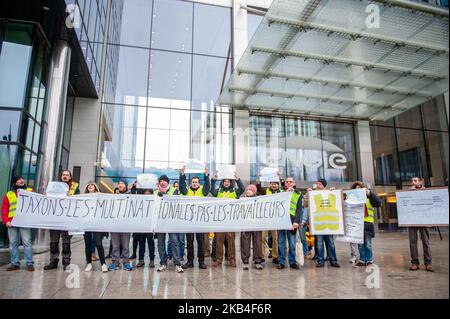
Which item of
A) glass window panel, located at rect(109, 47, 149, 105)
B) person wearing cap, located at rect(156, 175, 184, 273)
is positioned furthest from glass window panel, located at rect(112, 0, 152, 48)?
person wearing cap, located at rect(156, 175, 184, 273)

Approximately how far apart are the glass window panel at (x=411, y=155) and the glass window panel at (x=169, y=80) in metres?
15.0

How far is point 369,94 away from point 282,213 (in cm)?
1316

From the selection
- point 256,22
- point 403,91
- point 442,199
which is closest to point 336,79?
point 403,91

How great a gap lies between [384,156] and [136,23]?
18327mm

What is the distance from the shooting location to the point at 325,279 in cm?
554

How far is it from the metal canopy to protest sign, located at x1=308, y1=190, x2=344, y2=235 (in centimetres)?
703

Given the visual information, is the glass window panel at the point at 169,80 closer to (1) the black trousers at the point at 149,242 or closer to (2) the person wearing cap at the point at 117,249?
(1) the black trousers at the point at 149,242

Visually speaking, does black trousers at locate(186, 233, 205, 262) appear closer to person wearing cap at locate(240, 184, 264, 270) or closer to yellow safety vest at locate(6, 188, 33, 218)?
person wearing cap at locate(240, 184, 264, 270)

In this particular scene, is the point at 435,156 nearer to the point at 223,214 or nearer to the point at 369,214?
the point at 369,214

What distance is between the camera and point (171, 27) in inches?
755

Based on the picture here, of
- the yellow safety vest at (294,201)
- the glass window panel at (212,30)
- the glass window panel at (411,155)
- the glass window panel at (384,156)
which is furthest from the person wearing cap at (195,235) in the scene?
the glass window panel at (411,155)

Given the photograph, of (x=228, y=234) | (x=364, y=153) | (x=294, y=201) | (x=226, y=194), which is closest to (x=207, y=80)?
(x=364, y=153)

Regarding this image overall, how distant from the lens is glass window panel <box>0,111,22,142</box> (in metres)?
10.1

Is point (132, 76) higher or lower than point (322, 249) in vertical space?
Answer: higher
